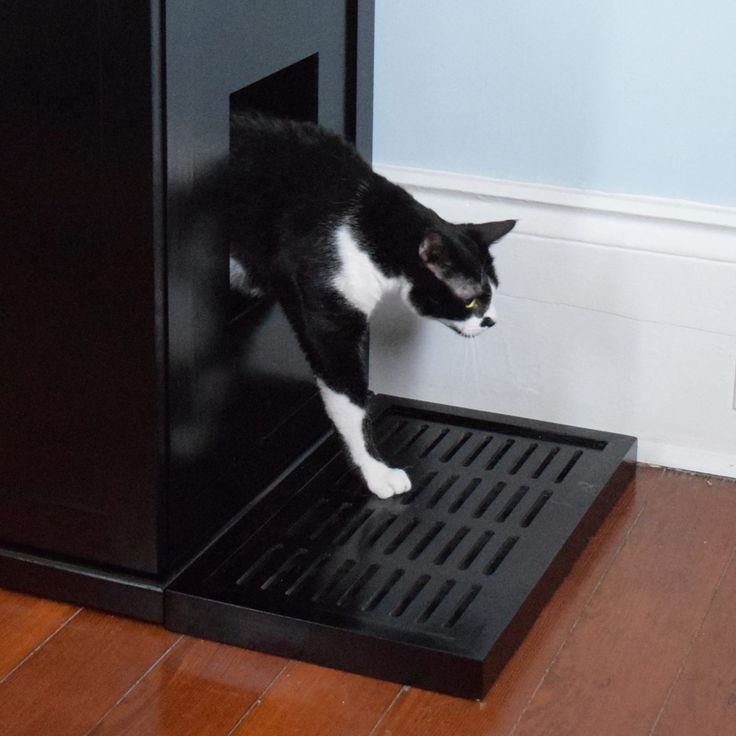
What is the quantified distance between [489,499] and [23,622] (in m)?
0.56

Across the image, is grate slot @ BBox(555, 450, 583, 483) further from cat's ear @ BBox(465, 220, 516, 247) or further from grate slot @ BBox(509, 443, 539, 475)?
cat's ear @ BBox(465, 220, 516, 247)

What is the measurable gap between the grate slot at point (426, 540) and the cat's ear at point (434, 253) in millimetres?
292

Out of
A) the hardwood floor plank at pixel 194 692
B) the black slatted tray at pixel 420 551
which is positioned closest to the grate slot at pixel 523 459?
the black slatted tray at pixel 420 551

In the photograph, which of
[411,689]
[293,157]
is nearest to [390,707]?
[411,689]

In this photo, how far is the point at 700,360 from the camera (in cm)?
177

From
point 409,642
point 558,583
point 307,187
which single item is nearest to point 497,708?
point 409,642

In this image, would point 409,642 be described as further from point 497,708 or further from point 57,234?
point 57,234

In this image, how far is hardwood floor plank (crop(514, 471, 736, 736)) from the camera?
134cm

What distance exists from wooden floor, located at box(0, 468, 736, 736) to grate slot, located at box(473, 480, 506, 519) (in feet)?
0.42

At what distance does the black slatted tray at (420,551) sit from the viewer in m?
1.38

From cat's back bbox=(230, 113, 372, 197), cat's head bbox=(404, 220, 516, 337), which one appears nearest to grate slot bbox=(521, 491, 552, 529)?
cat's head bbox=(404, 220, 516, 337)

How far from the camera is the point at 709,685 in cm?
138

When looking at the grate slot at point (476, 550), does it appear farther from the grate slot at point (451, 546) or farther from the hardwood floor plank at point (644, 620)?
the hardwood floor plank at point (644, 620)

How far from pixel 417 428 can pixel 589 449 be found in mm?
231
